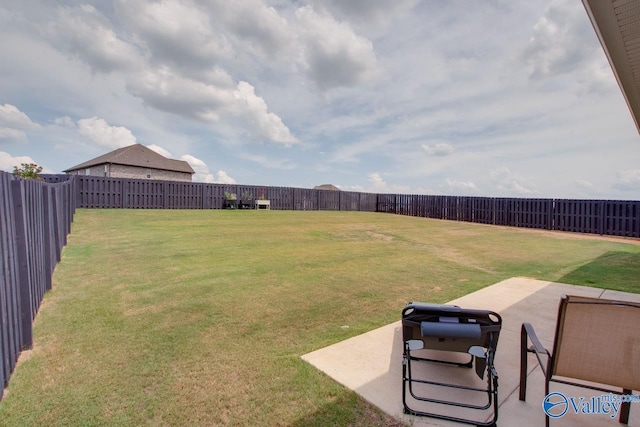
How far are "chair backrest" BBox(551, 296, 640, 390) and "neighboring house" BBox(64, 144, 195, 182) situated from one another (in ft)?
135

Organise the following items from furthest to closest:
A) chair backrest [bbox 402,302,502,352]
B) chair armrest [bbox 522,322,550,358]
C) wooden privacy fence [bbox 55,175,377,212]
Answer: wooden privacy fence [bbox 55,175,377,212], chair backrest [bbox 402,302,502,352], chair armrest [bbox 522,322,550,358]

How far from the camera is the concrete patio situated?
213cm

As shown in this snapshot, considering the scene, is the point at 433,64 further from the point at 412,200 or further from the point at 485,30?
the point at 412,200

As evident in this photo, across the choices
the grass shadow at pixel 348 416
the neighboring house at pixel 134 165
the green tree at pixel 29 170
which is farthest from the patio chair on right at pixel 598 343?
the neighboring house at pixel 134 165

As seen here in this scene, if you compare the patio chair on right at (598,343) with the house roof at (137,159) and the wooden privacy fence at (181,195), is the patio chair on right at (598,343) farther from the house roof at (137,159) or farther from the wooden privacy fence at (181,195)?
the house roof at (137,159)

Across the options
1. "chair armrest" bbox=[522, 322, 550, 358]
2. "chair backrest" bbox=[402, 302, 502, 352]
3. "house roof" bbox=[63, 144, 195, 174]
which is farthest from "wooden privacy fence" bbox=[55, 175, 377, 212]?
"chair armrest" bbox=[522, 322, 550, 358]

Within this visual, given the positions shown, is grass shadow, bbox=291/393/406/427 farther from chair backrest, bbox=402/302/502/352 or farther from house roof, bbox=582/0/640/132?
house roof, bbox=582/0/640/132

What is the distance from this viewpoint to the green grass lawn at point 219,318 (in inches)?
87.5

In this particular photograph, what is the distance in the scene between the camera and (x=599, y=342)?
189 centimetres

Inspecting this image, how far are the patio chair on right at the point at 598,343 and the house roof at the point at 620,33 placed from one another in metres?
3.53

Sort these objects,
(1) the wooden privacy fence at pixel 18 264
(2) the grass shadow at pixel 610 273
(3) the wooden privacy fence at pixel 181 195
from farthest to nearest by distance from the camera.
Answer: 1. (3) the wooden privacy fence at pixel 181 195
2. (2) the grass shadow at pixel 610 273
3. (1) the wooden privacy fence at pixel 18 264

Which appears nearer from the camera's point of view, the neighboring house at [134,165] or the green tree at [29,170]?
the green tree at [29,170]
